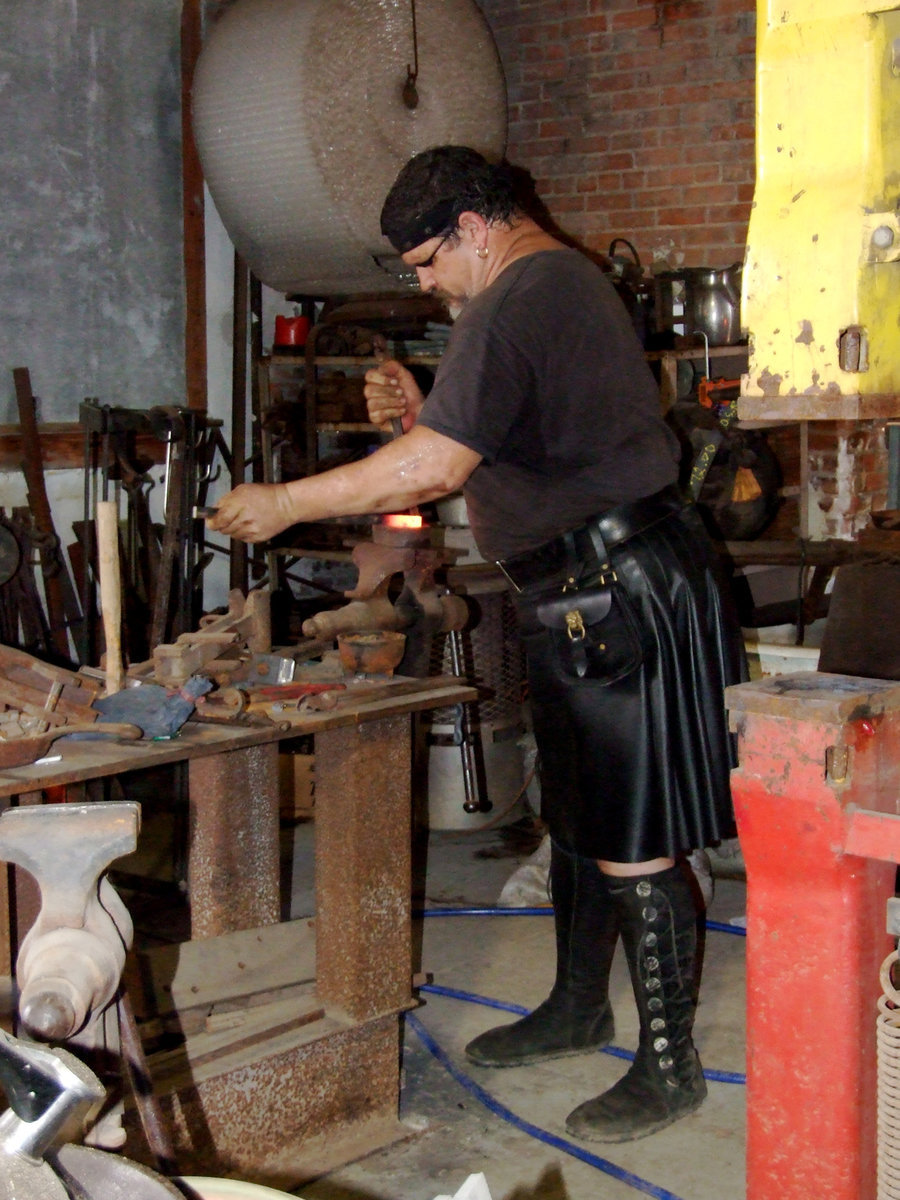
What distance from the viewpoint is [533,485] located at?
2416mm

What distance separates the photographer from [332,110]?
4.16m

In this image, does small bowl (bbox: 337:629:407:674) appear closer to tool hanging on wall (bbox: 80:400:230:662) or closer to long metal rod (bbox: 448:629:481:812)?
long metal rod (bbox: 448:629:481:812)

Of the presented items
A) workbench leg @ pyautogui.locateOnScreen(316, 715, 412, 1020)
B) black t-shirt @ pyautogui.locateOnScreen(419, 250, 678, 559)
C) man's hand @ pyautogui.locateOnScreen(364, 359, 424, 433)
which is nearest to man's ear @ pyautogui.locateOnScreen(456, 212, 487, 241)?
black t-shirt @ pyautogui.locateOnScreen(419, 250, 678, 559)

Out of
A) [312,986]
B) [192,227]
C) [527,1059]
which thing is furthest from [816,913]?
[192,227]

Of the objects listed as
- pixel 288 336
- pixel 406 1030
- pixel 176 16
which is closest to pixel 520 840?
pixel 406 1030

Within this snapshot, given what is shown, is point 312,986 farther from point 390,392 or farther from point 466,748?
point 466,748

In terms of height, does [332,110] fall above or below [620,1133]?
above

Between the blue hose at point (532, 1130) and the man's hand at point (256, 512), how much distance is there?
1285 millimetres

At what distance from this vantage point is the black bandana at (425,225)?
2414 mm

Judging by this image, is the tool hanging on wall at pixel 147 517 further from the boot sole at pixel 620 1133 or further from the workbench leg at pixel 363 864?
the boot sole at pixel 620 1133

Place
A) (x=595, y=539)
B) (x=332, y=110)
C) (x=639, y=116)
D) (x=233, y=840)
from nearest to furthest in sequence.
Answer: (x=595, y=539), (x=233, y=840), (x=332, y=110), (x=639, y=116)

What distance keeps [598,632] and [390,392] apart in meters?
0.77

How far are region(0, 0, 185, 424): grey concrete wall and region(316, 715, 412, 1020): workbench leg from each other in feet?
9.27

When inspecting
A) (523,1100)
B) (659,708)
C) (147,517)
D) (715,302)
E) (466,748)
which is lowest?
(523,1100)
